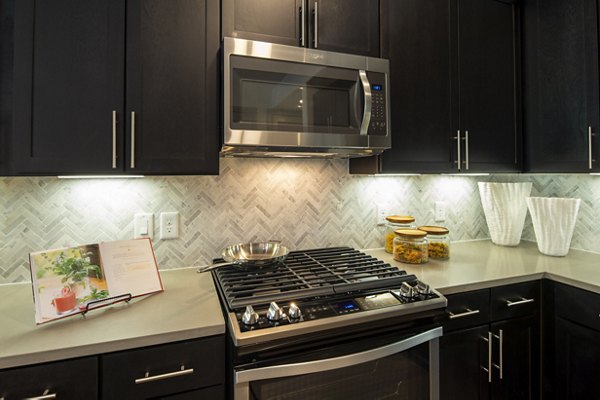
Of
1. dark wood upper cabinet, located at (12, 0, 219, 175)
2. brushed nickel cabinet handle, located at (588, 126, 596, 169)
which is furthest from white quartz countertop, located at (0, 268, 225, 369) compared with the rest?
brushed nickel cabinet handle, located at (588, 126, 596, 169)

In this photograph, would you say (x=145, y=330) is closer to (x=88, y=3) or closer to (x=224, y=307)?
(x=224, y=307)

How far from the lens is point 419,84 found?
163 cm

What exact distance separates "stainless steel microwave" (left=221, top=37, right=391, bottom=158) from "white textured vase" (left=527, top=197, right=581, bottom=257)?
1065 mm

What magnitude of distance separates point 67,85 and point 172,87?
1.15 ft

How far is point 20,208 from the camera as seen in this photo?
1.30 meters

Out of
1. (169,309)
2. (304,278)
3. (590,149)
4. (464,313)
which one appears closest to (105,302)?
(169,309)

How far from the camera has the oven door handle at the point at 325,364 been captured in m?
0.90

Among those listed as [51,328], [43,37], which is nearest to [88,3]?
[43,37]

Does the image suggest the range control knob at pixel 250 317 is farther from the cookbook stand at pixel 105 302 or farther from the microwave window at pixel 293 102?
the microwave window at pixel 293 102

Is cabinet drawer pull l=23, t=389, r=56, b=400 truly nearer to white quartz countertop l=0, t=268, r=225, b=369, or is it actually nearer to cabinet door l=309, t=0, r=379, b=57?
white quartz countertop l=0, t=268, r=225, b=369

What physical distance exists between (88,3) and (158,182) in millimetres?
739

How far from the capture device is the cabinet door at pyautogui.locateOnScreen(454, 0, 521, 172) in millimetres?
1732

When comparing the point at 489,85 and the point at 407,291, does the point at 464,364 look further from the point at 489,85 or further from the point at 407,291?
the point at 489,85

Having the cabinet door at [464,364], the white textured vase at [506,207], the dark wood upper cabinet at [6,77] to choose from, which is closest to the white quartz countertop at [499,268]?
Result: the white textured vase at [506,207]
